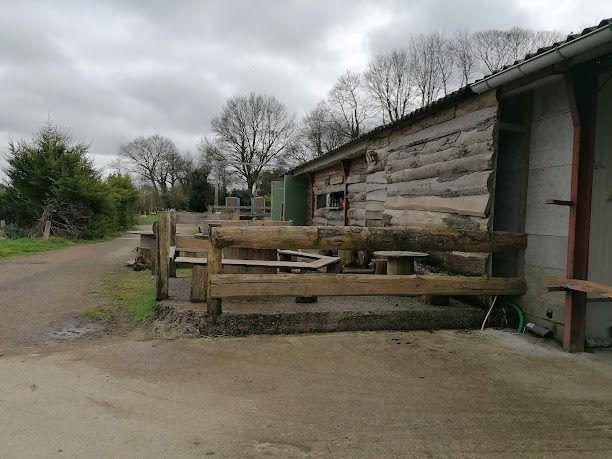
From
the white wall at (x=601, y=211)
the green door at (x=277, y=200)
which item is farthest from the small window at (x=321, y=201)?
the white wall at (x=601, y=211)

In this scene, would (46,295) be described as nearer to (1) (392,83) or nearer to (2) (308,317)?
(2) (308,317)

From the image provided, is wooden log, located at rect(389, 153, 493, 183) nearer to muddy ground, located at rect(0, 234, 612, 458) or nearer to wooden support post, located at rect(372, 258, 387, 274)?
wooden support post, located at rect(372, 258, 387, 274)

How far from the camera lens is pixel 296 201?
16062mm

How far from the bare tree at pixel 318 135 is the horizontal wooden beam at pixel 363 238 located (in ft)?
115

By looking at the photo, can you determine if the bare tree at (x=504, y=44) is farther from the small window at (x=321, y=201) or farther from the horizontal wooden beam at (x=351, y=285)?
the horizontal wooden beam at (x=351, y=285)

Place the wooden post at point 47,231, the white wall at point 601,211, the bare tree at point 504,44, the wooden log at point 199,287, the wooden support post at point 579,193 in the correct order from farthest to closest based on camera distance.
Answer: the bare tree at point 504,44 < the wooden post at point 47,231 < the wooden log at point 199,287 < the white wall at point 601,211 < the wooden support post at point 579,193

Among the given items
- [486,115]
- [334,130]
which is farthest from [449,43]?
[486,115]

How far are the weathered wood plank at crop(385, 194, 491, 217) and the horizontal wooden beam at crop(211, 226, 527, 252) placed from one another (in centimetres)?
44

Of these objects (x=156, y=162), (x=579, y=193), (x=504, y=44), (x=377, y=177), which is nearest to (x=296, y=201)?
(x=377, y=177)

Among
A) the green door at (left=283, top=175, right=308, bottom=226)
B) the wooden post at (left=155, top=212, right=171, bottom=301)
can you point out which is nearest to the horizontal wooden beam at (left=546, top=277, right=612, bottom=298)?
the wooden post at (left=155, top=212, right=171, bottom=301)

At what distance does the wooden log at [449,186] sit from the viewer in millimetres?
5199

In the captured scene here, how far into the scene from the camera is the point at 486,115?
17.1 feet

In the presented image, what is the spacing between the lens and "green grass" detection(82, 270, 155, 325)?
5.54 metres

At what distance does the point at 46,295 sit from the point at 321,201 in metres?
8.86
